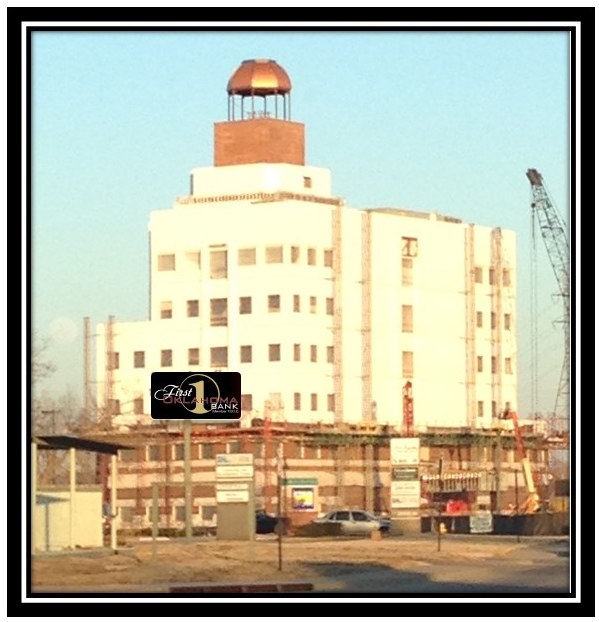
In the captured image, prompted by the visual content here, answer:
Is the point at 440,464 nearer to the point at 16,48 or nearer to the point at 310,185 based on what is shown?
the point at 310,185

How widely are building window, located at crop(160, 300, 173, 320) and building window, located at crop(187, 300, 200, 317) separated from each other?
0.94ft

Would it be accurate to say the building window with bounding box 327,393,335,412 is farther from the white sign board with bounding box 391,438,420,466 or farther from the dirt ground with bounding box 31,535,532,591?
the dirt ground with bounding box 31,535,532,591

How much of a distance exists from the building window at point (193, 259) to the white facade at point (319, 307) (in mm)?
23

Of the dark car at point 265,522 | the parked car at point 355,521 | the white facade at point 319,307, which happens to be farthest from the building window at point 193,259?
the parked car at point 355,521

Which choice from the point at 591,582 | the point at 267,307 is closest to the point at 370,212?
the point at 267,307

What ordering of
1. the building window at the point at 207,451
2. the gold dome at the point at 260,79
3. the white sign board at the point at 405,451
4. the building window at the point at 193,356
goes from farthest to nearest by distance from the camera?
the white sign board at the point at 405,451 < the building window at the point at 207,451 < the building window at the point at 193,356 < the gold dome at the point at 260,79

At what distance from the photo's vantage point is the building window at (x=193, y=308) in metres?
33.1

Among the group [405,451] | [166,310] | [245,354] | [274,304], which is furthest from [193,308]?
[405,451]

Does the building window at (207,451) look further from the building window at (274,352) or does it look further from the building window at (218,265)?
the building window at (218,265)

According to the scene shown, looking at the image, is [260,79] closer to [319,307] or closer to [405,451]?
[319,307]

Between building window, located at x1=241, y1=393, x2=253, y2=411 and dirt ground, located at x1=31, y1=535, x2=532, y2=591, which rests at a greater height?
building window, located at x1=241, y1=393, x2=253, y2=411

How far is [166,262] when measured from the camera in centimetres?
3262

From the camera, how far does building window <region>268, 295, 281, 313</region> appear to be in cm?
3762

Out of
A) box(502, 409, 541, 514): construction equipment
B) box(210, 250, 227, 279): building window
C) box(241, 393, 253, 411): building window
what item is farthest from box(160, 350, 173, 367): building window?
box(502, 409, 541, 514): construction equipment
